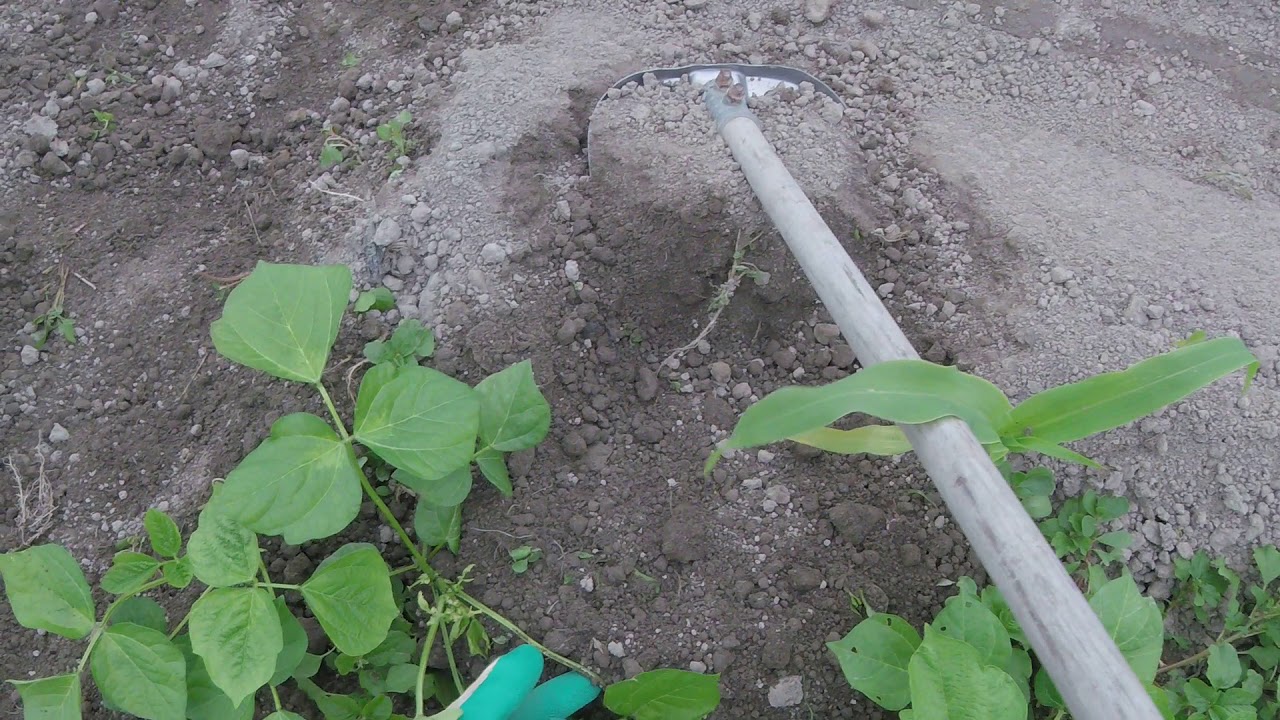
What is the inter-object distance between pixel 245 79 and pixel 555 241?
1055 mm

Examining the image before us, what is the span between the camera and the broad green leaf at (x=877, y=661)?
1290 millimetres

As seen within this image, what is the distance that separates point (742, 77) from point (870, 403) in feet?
3.39

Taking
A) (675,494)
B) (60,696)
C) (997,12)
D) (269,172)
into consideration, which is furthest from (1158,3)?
(60,696)

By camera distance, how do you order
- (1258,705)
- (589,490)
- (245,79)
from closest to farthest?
(1258,705)
(589,490)
(245,79)

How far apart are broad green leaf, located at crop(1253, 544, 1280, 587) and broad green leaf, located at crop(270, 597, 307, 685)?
164 centimetres

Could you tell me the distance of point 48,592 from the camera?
124cm

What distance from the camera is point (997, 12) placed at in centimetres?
224

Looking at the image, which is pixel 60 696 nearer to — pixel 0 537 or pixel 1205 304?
pixel 0 537

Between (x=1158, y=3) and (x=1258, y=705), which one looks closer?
(x=1258, y=705)

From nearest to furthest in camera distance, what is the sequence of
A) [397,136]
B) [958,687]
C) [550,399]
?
[958,687] → [550,399] → [397,136]

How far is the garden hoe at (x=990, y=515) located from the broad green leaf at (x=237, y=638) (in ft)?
3.19

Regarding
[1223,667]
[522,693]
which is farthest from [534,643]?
[1223,667]

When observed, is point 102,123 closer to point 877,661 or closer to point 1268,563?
point 877,661

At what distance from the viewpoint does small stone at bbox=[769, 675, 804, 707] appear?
4.68ft
